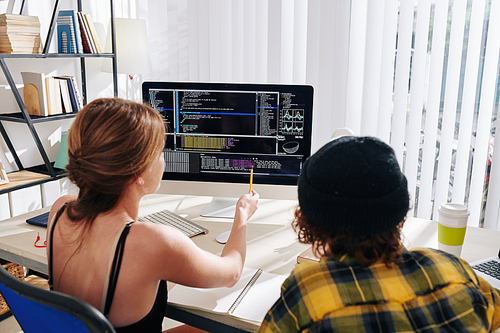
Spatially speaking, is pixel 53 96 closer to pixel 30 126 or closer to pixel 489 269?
pixel 30 126

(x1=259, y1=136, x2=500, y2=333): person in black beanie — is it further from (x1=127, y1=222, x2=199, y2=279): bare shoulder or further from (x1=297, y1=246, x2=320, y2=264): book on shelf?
(x1=297, y1=246, x2=320, y2=264): book on shelf

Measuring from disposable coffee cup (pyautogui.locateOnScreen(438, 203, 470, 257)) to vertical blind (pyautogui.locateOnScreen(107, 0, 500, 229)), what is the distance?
1205 millimetres

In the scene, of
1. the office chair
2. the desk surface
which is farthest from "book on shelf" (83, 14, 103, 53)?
the office chair

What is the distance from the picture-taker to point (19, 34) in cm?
221

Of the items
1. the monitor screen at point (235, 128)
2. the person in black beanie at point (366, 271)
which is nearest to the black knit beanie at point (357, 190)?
the person in black beanie at point (366, 271)

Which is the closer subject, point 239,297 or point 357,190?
point 357,190

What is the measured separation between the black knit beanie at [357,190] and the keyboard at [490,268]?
604 millimetres

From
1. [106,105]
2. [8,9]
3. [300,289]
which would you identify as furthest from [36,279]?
[300,289]

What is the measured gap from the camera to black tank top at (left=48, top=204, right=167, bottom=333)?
35.1 inches

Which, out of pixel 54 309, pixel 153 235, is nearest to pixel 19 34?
pixel 153 235

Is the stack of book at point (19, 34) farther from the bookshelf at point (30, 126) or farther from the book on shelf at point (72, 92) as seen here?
the book on shelf at point (72, 92)

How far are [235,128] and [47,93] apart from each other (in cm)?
141

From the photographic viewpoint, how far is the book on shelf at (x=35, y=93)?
237 cm

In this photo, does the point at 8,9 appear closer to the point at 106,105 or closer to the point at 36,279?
the point at 36,279
